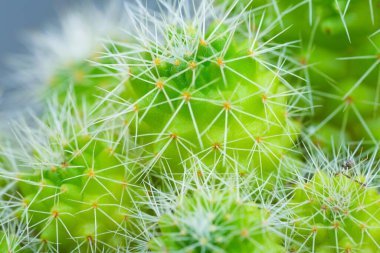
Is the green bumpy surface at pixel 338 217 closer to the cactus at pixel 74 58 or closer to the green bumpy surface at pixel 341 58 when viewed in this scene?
the green bumpy surface at pixel 341 58

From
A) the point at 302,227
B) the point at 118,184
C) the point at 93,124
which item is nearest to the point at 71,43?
the point at 93,124

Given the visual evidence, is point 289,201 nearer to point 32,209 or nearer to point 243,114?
point 243,114

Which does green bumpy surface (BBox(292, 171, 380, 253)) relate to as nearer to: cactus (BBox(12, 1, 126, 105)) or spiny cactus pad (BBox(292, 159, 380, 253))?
spiny cactus pad (BBox(292, 159, 380, 253))

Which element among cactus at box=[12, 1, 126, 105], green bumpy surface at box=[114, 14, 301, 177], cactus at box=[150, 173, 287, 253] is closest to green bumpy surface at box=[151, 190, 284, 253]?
cactus at box=[150, 173, 287, 253]

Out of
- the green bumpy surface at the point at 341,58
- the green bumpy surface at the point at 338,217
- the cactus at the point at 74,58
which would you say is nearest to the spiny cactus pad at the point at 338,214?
the green bumpy surface at the point at 338,217

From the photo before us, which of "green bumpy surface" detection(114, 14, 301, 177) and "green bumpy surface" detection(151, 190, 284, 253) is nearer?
"green bumpy surface" detection(151, 190, 284, 253)

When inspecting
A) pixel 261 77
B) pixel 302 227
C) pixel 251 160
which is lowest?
pixel 302 227

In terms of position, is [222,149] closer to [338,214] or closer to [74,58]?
[338,214]

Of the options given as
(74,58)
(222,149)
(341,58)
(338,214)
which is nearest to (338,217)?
(338,214)
